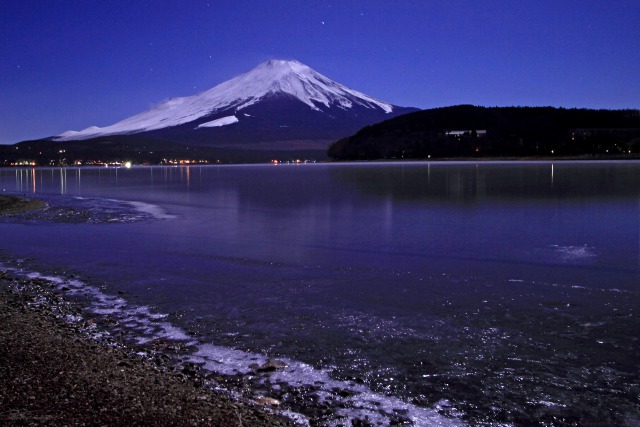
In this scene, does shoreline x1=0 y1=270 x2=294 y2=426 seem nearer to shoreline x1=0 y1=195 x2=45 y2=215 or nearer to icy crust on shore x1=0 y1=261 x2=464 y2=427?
icy crust on shore x1=0 y1=261 x2=464 y2=427

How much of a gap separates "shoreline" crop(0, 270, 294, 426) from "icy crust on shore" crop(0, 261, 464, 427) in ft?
0.64

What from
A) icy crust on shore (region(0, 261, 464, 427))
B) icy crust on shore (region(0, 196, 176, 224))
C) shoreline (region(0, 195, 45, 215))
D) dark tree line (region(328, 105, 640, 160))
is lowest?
icy crust on shore (region(0, 261, 464, 427))

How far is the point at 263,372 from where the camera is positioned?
16.1 feet

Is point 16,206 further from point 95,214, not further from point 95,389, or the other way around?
point 95,389

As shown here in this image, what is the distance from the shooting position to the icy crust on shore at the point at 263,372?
163 inches

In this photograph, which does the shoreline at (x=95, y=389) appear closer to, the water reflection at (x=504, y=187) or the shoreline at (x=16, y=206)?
the shoreline at (x=16, y=206)

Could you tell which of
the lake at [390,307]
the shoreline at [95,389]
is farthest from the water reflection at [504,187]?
the shoreline at [95,389]

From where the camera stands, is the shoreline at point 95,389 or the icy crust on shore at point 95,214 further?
the icy crust on shore at point 95,214

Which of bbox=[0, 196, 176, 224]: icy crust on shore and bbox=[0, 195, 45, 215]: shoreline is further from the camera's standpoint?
bbox=[0, 195, 45, 215]: shoreline

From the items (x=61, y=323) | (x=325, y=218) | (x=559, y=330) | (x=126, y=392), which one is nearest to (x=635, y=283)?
(x=559, y=330)

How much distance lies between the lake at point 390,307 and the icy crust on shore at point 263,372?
2 centimetres

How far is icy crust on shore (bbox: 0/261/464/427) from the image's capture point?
4152mm

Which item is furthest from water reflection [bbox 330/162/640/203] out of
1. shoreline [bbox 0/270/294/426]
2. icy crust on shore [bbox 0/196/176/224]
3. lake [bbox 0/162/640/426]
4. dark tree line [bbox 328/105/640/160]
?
dark tree line [bbox 328/105/640/160]

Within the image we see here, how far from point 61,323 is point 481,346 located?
4577 millimetres
